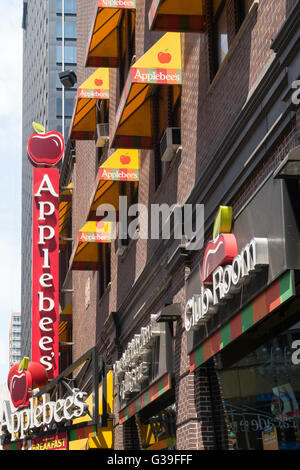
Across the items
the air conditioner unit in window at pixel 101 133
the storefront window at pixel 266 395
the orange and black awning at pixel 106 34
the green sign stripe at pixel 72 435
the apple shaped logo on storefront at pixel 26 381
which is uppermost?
the orange and black awning at pixel 106 34

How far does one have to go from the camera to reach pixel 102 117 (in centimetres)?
2417

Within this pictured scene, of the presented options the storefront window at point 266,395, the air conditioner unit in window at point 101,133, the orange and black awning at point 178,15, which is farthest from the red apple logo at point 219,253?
the air conditioner unit in window at point 101,133

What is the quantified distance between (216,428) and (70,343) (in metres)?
17.8

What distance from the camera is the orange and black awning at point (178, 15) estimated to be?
41.3 feet

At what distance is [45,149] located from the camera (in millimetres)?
28812

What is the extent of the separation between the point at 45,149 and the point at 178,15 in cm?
1645

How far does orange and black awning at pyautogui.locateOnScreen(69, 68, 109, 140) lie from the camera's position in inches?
885

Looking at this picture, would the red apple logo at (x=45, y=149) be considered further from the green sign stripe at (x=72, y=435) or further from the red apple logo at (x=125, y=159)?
the green sign stripe at (x=72, y=435)

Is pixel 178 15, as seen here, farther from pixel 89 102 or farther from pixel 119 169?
pixel 89 102

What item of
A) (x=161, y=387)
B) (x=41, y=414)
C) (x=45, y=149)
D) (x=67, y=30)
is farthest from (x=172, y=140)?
(x=67, y=30)

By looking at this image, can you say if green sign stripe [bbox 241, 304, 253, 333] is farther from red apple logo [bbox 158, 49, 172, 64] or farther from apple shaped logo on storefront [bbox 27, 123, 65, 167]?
apple shaped logo on storefront [bbox 27, 123, 65, 167]

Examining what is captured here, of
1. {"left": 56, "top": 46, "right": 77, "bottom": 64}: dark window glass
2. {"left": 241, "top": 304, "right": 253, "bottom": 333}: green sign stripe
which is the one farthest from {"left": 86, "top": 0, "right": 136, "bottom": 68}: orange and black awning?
{"left": 56, "top": 46, "right": 77, "bottom": 64}: dark window glass

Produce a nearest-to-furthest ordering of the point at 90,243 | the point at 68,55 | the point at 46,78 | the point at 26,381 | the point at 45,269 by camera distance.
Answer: the point at 90,243
the point at 26,381
the point at 45,269
the point at 46,78
the point at 68,55

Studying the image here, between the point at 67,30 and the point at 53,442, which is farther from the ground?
the point at 67,30
